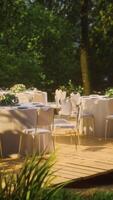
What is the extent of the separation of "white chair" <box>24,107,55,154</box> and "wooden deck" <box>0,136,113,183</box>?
0.26 meters

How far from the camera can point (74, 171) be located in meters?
7.47

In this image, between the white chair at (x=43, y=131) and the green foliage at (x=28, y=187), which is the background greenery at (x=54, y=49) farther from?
the green foliage at (x=28, y=187)

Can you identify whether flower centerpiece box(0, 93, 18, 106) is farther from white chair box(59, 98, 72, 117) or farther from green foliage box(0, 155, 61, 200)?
green foliage box(0, 155, 61, 200)

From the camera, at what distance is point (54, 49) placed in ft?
72.5

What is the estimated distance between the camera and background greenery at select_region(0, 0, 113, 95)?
67.0ft

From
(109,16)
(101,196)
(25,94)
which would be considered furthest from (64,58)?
(101,196)

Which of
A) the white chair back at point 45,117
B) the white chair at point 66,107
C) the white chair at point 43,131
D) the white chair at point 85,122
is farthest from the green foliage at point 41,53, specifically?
the white chair back at point 45,117

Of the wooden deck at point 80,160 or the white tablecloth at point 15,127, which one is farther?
the white tablecloth at point 15,127

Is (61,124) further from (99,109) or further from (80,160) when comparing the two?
(99,109)

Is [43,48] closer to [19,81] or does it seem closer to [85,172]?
[19,81]

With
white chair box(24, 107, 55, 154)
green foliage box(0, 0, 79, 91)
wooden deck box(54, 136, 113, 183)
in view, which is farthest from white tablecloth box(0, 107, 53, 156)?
green foliage box(0, 0, 79, 91)

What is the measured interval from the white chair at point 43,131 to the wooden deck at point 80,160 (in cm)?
26

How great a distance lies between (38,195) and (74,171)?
3.19 metres

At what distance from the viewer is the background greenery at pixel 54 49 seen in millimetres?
20422
